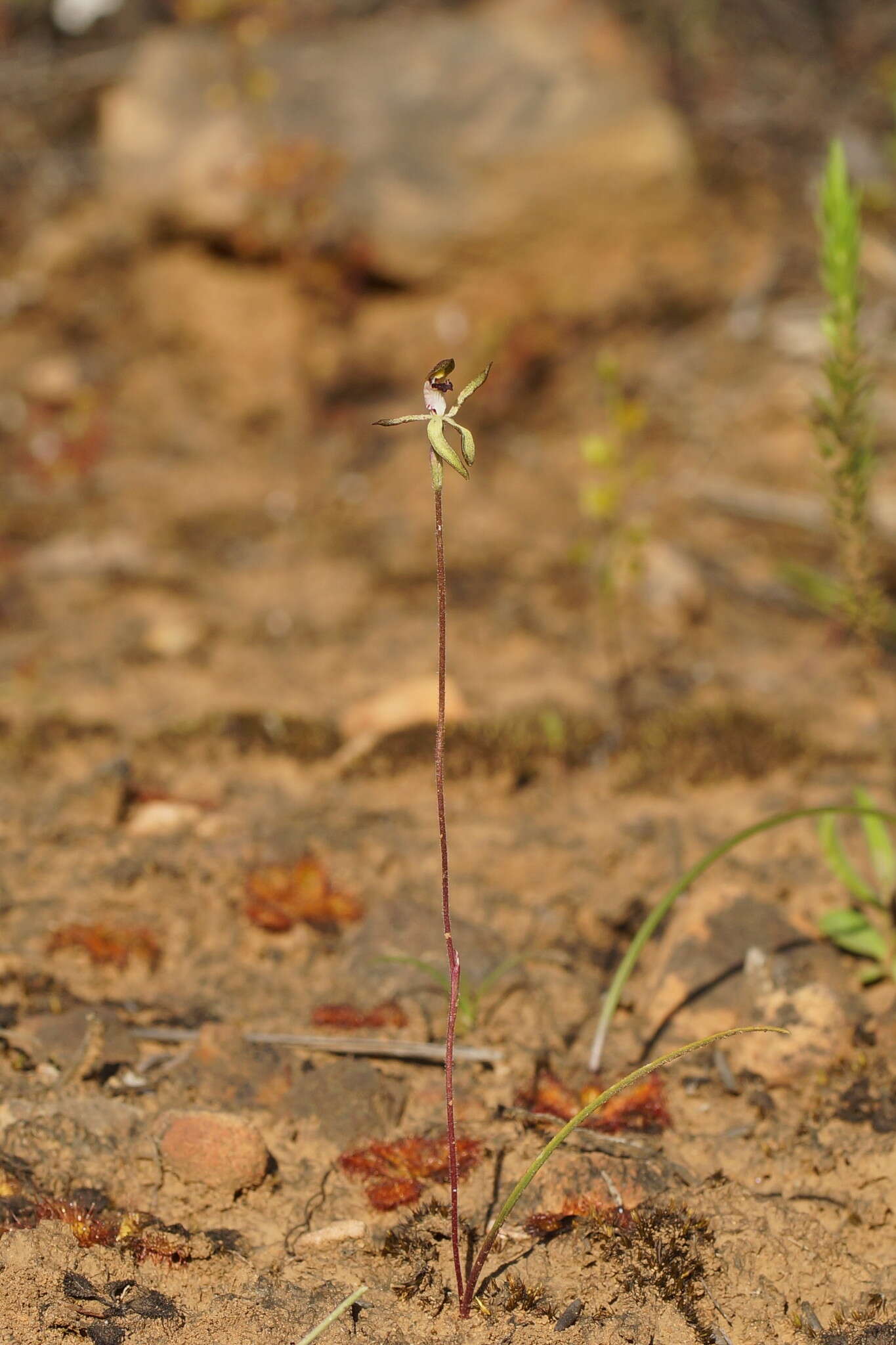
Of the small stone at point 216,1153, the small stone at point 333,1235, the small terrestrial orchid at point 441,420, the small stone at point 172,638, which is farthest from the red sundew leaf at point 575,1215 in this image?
the small stone at point 172,638

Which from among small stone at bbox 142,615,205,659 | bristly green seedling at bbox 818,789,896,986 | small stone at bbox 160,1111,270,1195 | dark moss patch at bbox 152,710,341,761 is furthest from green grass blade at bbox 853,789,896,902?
small stone at bbox 142,615,205,659

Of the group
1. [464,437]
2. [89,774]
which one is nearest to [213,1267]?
[464,437]

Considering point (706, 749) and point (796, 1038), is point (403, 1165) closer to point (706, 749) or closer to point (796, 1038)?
point (796, 1038)

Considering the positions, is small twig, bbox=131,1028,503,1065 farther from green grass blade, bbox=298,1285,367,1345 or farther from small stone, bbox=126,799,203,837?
small stone, bbox=126,799,203,837

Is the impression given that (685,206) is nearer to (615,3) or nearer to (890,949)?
(615,3)

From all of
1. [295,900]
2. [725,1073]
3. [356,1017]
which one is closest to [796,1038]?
[725,1073]

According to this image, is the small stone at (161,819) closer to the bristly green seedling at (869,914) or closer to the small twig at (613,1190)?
the small twig at (613,1190)
